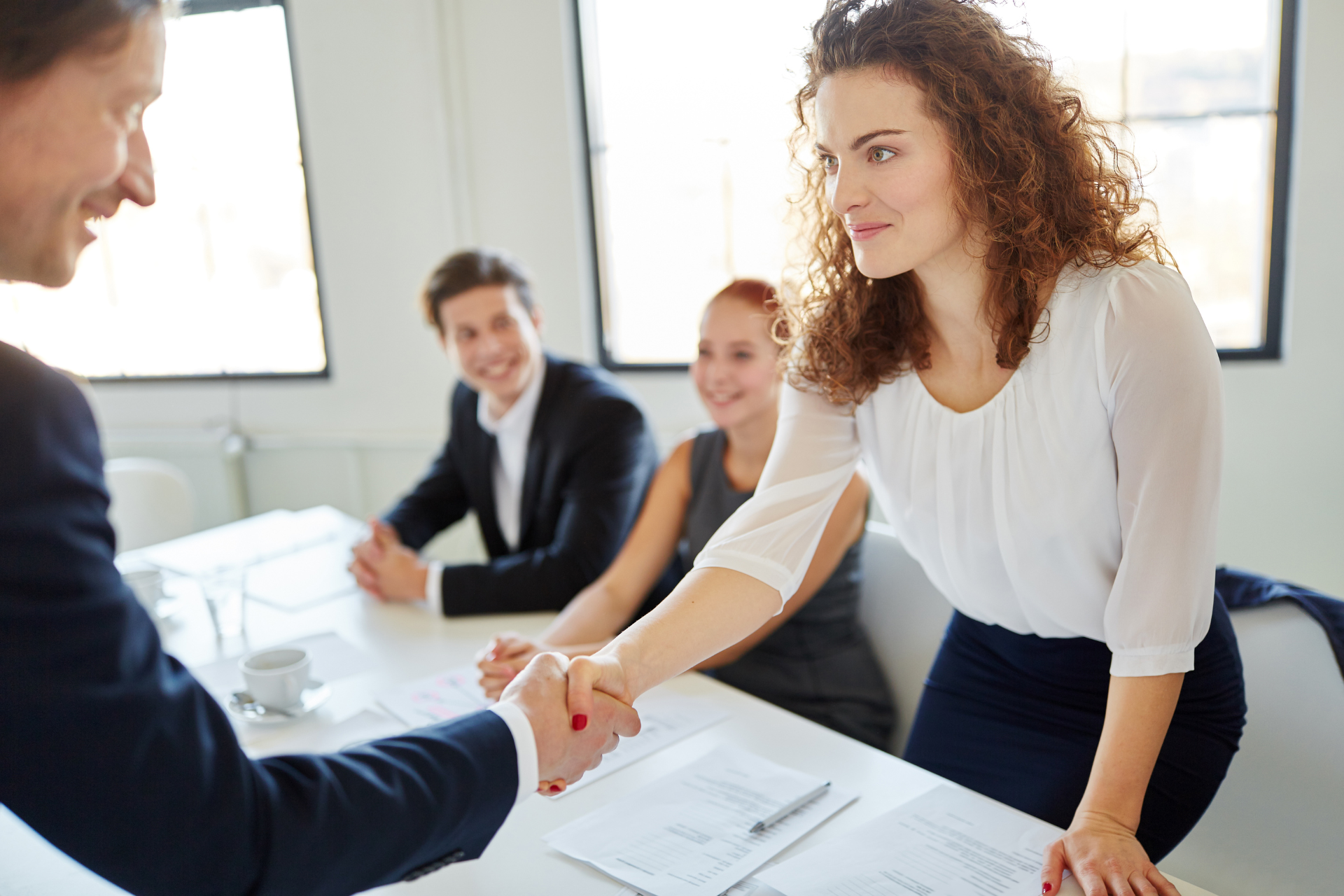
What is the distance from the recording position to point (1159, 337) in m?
1.05

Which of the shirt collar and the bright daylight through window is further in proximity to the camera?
the bright daylight through window

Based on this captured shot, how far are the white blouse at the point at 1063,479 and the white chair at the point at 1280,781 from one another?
223 millimetres

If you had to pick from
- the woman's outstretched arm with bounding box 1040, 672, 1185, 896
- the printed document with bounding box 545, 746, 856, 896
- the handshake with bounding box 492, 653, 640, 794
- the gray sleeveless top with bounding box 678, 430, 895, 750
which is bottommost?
the gray sleeveless top with bounding box 678, 430, 895, 750

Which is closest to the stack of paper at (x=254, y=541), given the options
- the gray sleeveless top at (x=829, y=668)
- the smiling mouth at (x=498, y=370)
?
the smiling mouth at (x=498, y=370)

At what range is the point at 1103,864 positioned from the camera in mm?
914

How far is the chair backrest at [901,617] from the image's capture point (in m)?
1.65

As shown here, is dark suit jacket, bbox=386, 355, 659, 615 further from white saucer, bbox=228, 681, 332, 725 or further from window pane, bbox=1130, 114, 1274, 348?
window pane, bbox=1130, 114, 1274, 348

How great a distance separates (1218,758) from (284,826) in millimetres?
1090

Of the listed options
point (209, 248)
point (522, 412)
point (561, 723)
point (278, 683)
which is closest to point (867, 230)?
point (561, 723)

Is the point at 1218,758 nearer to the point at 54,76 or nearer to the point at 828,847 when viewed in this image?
the point at 828,847

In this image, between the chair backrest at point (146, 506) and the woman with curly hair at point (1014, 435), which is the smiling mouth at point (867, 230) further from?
the chair backrest at point (146, 506)

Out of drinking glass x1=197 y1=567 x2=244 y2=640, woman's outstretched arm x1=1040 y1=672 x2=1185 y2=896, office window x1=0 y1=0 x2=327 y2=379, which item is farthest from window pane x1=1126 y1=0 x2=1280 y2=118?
office window x1=0 y1=0 x2=327 y2=379

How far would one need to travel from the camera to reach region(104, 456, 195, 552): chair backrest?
2.89 metres

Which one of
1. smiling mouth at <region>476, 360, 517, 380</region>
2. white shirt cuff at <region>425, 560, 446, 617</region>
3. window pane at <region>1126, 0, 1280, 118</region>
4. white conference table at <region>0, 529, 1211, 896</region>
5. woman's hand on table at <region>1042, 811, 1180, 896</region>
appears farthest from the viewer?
window pane at <region>1126, 0, 1280, 118</region>
